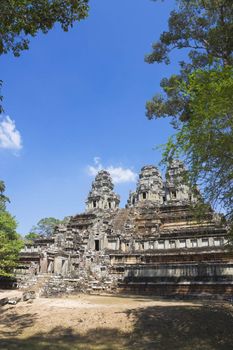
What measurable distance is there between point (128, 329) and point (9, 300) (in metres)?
10.9

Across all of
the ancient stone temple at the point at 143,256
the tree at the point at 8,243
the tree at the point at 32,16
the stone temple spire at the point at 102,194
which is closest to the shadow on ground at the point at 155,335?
the ancient stone temple at the point at 143,256

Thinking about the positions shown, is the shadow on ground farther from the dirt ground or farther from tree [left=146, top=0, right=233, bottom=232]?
tree [left=146, top=0, right=233, bottom=232]

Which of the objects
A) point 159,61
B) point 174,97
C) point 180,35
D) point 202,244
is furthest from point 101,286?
point 180,35

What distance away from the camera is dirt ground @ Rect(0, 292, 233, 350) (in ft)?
33.6

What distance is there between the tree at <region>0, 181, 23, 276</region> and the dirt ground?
40.2 ft

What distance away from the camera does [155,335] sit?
36.1ft

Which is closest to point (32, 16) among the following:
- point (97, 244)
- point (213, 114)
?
point (213, 114)

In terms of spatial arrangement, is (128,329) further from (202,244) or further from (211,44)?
(202,244)

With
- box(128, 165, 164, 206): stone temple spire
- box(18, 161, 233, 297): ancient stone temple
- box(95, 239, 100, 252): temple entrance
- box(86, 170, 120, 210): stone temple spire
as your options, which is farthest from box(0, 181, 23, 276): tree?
box(128, 165, 164, 206): stone temple spire

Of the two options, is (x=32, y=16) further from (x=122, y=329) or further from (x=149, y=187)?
(x=149, y=187)

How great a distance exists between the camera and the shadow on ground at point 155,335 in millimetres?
10070

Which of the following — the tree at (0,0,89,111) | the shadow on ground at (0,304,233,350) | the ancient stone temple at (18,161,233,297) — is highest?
the tree at (0,0,89,111)

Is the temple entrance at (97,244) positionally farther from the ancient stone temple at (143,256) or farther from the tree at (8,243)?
the tree at (8,243)

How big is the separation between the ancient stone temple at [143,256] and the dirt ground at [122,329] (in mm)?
3309
